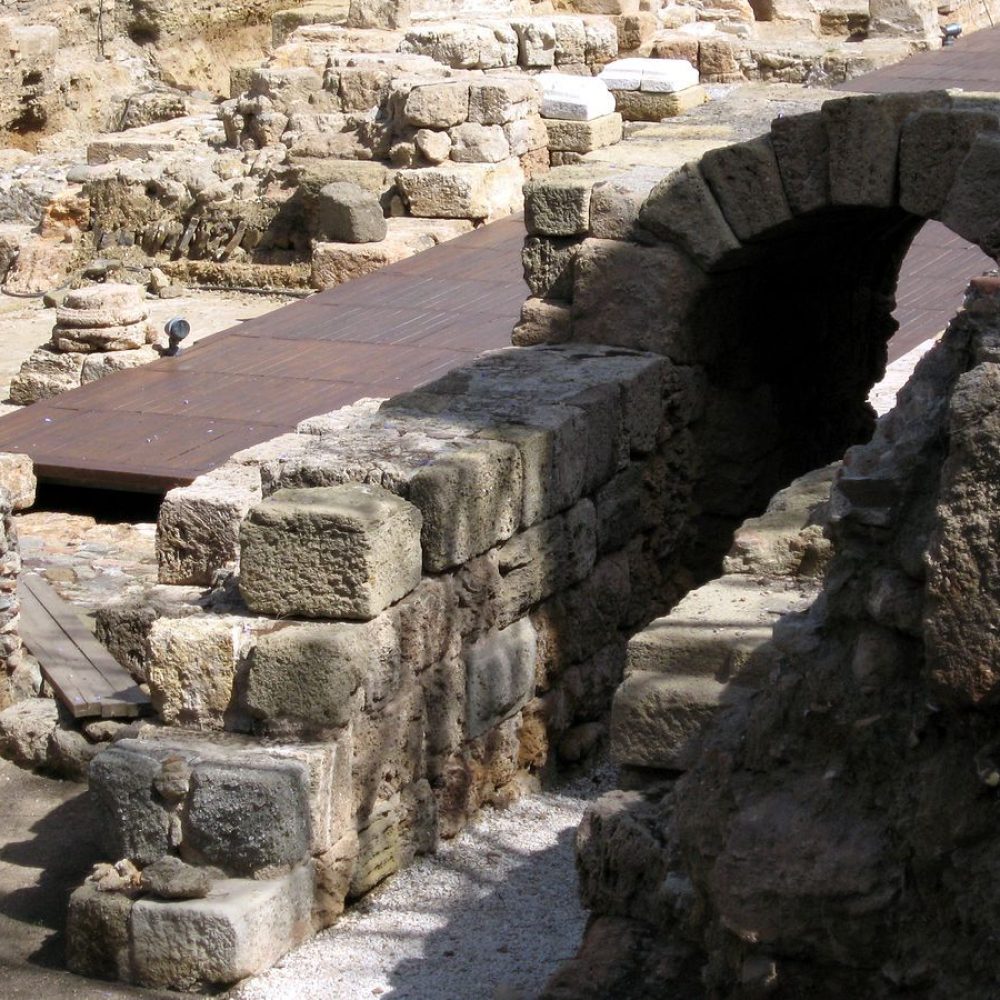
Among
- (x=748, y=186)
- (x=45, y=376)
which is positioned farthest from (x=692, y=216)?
(x=45, y=376)

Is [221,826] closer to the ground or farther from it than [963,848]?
closer to the ground

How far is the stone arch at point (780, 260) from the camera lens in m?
6.45

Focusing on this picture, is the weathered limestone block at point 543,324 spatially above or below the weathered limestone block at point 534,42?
below

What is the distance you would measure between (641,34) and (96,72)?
703 cm

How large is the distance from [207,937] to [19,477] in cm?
435

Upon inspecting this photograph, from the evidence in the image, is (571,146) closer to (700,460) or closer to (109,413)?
(109,413)

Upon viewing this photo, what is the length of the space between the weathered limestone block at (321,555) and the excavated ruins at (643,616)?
10mm

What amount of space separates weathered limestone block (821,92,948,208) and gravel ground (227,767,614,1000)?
2.58 m

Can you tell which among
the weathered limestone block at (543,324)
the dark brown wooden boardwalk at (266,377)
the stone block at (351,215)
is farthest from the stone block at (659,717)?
the stone block at (351,215)

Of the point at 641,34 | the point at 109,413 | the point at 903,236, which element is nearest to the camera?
the point at 903,236

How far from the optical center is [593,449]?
6.44 m

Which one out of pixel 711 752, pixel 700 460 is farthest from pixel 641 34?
pixel 711 752

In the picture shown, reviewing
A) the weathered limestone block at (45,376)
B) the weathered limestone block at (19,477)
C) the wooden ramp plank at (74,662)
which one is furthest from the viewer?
the weathered limestone block at (45,376)

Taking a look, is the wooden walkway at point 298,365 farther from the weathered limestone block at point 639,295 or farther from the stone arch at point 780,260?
the weathered limestone block at point 639,295
